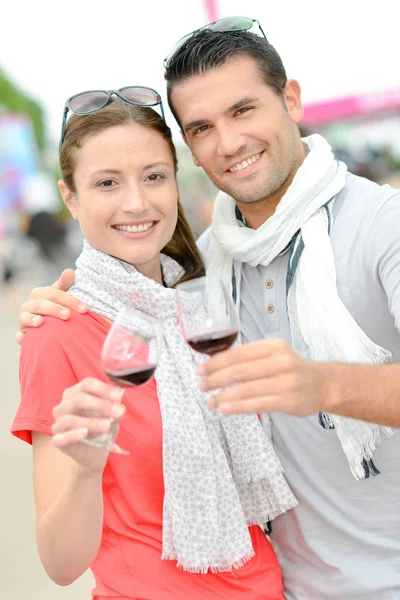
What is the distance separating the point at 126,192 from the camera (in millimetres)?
2129

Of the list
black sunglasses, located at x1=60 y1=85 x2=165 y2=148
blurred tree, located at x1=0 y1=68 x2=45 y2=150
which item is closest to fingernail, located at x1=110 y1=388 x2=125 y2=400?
black sunglasses, located at x1=60 y1=85 x2=165 y2=148

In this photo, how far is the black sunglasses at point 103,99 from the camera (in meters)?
2.15

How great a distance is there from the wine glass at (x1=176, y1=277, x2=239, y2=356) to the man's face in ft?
2.94

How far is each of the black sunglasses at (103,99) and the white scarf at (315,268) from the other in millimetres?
474

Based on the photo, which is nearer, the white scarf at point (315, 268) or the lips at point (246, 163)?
the white scarf at point (315, 268)

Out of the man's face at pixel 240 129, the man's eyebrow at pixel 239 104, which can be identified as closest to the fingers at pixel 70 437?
the man's face at pixel 240 129

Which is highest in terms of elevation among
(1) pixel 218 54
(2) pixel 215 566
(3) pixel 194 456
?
(1) pixel 218 54

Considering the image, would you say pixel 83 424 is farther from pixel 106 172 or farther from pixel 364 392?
pixel 106 172

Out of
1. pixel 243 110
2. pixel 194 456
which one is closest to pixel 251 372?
pixel 194 456

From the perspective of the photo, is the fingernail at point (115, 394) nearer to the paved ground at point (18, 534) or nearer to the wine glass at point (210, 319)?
the wine glass at point (210, 319)

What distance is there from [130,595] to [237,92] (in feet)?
5.08

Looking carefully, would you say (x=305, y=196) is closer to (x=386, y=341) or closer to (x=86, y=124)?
(x=386, y=341)

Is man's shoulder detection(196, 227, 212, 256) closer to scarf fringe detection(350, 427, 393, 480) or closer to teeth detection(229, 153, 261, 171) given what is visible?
teeth detection(229, 153, 261, 171)

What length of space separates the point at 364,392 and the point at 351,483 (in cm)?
61
